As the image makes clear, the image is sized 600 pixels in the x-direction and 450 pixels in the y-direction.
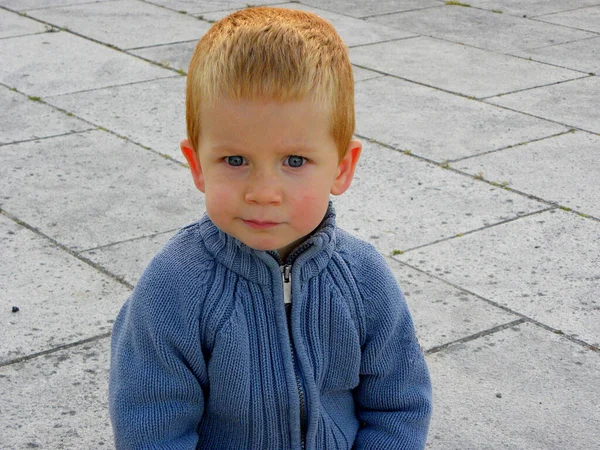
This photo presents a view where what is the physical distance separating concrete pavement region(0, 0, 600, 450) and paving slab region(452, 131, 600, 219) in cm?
2

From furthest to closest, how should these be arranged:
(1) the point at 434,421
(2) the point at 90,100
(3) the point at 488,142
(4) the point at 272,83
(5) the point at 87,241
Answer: (2) the point at 90,100
(3) the point at 488,142
(5) the point at 87,241
(1) the point at 434,421
(4) the point at 272,83

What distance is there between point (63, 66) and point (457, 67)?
9.00 feet

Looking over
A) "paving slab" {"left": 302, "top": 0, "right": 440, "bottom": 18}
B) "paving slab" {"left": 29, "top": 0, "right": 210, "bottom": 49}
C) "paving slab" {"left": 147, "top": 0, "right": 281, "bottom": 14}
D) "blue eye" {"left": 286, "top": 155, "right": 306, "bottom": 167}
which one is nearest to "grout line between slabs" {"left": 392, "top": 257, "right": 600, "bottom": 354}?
"blue eye" {"left": 286, "top": 155, "right": 306, "bottom": 167}

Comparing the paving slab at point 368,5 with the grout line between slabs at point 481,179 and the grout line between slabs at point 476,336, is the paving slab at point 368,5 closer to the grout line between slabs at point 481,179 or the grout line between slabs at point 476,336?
A: the grout line between slabs at point 481,179

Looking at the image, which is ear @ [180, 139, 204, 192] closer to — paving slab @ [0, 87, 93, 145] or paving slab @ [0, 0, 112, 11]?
paving slab @ [0, 87, 93, 145]

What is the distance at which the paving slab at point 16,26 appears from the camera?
7.96 metres

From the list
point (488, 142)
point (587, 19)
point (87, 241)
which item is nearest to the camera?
point (87, 241)

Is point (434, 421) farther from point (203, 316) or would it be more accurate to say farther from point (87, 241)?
point (87, 241)

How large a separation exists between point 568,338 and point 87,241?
2028 mm

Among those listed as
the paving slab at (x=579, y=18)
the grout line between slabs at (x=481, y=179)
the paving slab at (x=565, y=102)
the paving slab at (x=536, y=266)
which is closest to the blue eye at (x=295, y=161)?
the paving slab at (x=536, y=266)

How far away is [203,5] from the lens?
9.22 meters

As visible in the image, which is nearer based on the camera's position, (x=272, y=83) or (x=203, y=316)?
(x=272, y=83)

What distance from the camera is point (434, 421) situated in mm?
3217

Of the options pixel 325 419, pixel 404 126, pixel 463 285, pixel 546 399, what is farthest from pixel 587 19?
pixel 325 419
